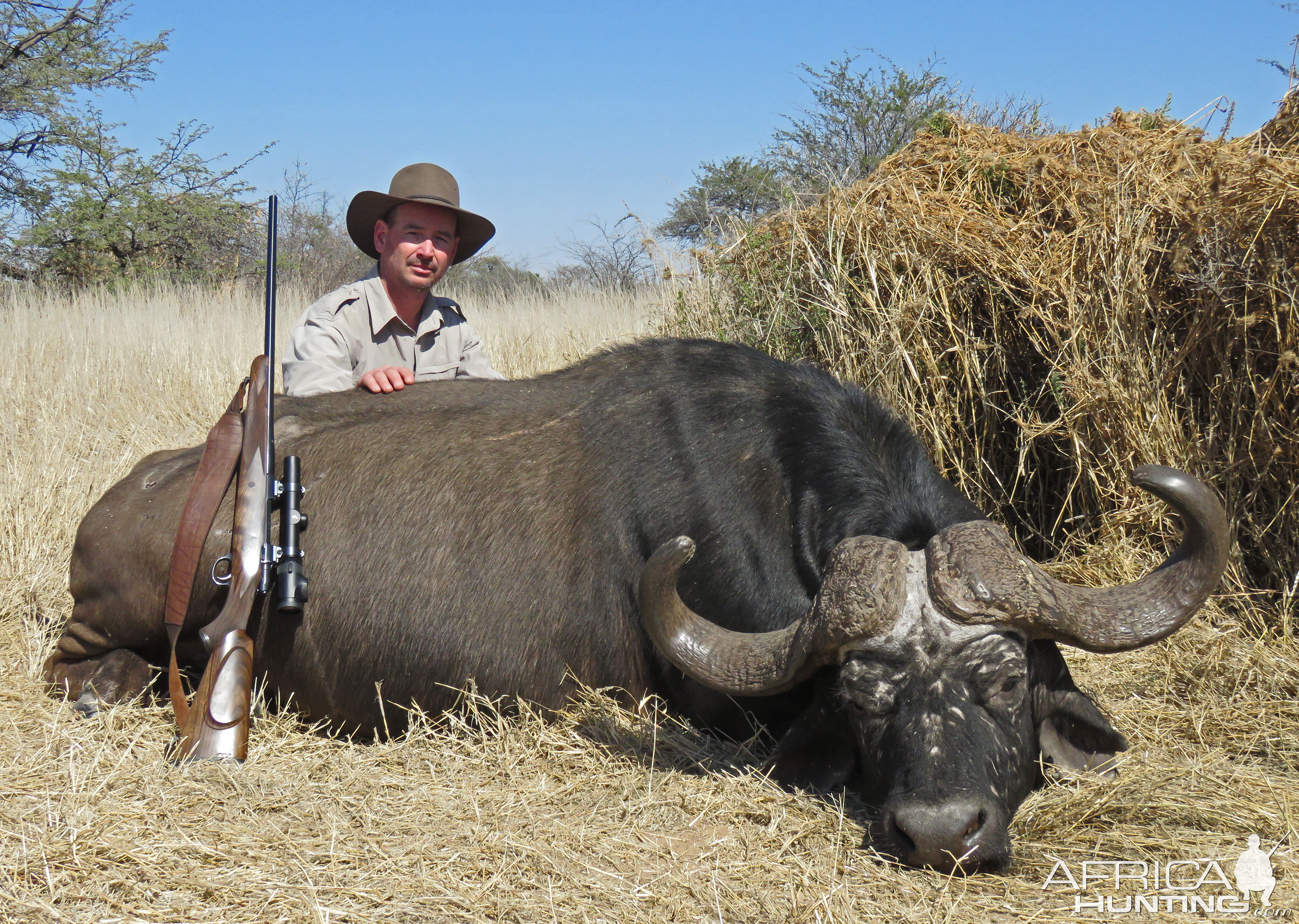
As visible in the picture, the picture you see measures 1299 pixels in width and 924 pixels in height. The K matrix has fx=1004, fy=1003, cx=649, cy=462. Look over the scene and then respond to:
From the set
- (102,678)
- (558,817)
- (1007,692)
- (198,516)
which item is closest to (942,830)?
(1007,692)

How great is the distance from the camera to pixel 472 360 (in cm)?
566

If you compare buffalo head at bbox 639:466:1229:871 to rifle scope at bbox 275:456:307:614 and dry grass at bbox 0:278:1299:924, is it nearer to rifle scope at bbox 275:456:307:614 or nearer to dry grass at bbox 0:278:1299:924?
dry grass at bbox 0:278:1299:924

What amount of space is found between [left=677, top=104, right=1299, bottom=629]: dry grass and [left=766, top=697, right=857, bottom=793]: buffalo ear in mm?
2262

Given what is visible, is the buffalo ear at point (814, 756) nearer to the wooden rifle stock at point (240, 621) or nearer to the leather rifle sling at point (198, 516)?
the wooden rifle stock at point (240, 621)

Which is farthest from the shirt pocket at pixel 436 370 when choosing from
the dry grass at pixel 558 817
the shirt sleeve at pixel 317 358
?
the dry grass at pixel 558 817

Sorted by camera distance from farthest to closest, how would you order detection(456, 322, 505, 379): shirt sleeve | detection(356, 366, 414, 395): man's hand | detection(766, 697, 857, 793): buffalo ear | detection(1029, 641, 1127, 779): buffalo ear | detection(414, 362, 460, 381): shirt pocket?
1. detection(456, 322, 505, 379): shirt sleeve
2. detection(414, 362, 460, 381): shirt pocket
3. detection(356, 366, 414, 395): man's hand
4. detection(766, 697, 857, 793): buffalo ear
5. detection(1029, 641, 1127, 779): buffalo ear

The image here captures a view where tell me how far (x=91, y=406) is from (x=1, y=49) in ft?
37.7

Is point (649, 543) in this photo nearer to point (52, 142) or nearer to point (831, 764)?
point (831, 764)

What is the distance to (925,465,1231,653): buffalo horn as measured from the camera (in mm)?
2713

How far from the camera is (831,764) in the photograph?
3.17m

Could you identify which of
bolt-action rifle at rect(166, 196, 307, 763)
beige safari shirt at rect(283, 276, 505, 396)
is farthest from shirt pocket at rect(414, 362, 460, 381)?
bolt-action rifle at rect(166, 196, 307, 763)

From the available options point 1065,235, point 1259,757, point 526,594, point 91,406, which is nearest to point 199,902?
point 526,594

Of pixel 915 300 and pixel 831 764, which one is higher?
pixel 915 300

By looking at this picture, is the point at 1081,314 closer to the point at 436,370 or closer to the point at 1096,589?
the point at 1096,589
